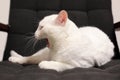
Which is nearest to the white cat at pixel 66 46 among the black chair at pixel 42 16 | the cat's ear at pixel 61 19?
the cat's ear at pixel 61 19

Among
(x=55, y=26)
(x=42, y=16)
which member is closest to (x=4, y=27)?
(x=42, y=16)

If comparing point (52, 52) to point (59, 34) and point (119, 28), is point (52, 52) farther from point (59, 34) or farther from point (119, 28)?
point (119, 28)

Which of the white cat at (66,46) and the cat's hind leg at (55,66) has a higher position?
the white cat at (66,46)

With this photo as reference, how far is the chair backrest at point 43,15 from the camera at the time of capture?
5.47ft

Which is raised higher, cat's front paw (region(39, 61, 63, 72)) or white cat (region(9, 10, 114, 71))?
white cat (region(9, 10, 114, 71))

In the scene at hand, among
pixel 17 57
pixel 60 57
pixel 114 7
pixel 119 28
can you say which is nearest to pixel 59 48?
pixel 60 57

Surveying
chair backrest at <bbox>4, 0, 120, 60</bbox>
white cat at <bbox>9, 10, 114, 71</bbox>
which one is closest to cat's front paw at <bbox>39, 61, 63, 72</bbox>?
white cat at <bbox>9, 10, 114, 71</bbox>

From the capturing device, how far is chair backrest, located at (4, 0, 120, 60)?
1669mm

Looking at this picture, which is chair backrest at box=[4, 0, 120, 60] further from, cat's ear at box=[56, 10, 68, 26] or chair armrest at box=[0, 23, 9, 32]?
cat's ear at box=[56, 10, 68, 26]

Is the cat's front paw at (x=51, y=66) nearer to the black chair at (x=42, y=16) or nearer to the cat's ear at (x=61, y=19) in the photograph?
the cat's ear at (x=61, y=19)

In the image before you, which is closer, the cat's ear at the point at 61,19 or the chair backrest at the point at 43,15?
the cat's ear at the point at 61,19

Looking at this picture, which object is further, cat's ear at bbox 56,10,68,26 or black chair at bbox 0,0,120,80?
black chair at bbox 0,0,120,80

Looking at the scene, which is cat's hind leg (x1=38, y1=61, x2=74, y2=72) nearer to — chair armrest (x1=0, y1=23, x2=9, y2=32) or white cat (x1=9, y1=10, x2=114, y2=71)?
white cat (x1=9, y1=10, x2=114, y2=71)

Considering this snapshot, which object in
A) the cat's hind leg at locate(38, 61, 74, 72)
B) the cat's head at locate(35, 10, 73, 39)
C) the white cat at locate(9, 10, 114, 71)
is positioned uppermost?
the cat's head at locate(35, 10, 73, 39)
